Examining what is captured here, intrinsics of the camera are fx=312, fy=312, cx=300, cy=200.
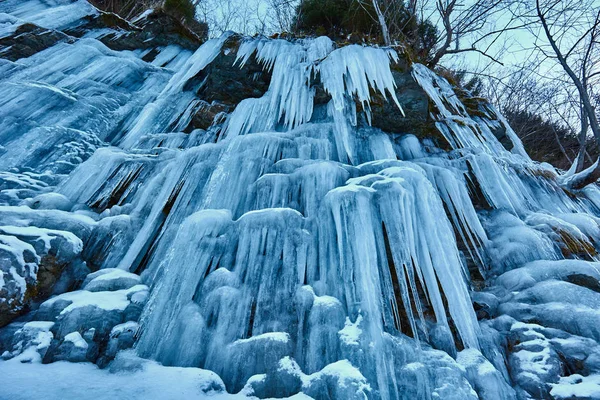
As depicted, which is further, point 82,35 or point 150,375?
point 82,35

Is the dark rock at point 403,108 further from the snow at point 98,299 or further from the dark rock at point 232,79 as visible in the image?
the snow at point 98,299

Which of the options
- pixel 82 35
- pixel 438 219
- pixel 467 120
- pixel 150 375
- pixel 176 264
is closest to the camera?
pixel 150 375

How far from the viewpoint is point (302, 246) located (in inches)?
123

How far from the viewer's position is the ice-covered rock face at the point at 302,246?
7.98 feet

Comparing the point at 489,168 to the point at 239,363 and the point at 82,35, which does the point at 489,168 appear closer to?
the point at 239,363

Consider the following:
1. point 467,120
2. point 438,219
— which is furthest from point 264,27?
point 438,219

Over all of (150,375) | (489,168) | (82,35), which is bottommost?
(150,375)

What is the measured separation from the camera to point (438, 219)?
3.40 metres

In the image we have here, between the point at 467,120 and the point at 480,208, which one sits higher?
the point at 467,120

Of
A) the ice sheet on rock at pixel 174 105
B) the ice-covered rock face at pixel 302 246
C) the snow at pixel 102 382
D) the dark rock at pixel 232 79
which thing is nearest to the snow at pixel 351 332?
the ice-covered rock face at pixel 302 246

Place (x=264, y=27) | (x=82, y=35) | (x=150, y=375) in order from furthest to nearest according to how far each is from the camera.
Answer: (x=264, y=27) → (x=82, y=35) → (x=150, y=375)

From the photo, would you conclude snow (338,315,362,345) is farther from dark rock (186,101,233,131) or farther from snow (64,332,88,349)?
dark rock (186,101,233,131)

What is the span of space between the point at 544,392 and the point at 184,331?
282 cm

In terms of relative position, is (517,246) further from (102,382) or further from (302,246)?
(102,382)
